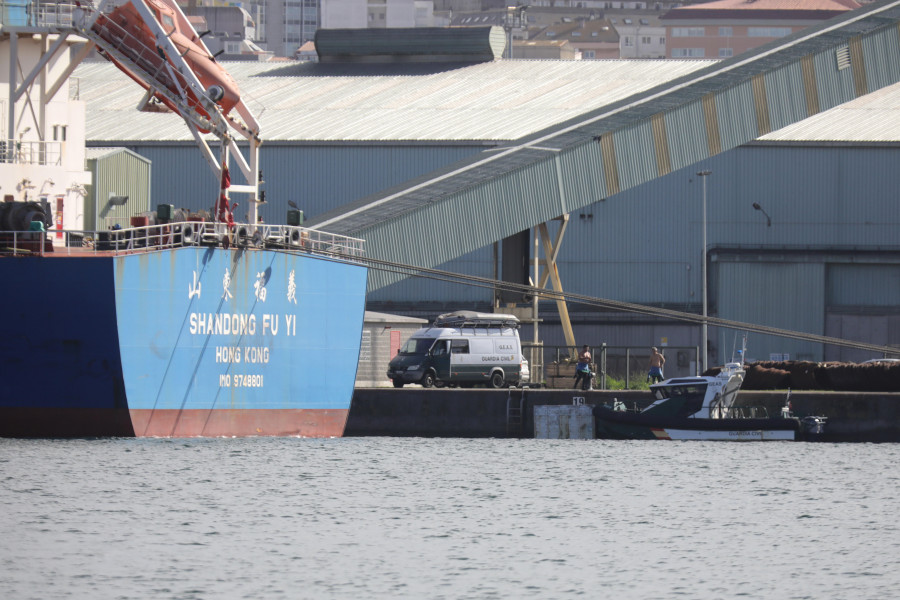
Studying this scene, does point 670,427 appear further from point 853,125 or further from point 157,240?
point 853,125

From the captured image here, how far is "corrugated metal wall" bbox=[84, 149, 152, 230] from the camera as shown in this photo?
58781 millimetres

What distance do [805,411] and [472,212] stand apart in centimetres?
1161

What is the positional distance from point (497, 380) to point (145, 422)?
15.5 metres

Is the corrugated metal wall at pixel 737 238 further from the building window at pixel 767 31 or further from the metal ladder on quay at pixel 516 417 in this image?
the building window at pixel 767 31

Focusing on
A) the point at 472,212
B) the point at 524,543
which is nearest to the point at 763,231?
the point at 472,212

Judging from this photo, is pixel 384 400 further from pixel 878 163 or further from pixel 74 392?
pixel 878 163

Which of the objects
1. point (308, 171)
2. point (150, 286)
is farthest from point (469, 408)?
point (308, 171)

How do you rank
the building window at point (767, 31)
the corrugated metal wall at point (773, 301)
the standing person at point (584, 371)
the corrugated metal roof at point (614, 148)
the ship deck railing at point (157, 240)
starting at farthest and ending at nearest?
the building window at point (767, 31)
the corrugated metal wall at point (773, 301)
the corrugated metal roof at point (614, 148)
the standing person at point (584, 371)
the ship deck railing at point (157, 240)

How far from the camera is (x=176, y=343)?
3597 cm

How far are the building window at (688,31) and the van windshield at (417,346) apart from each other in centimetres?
12999

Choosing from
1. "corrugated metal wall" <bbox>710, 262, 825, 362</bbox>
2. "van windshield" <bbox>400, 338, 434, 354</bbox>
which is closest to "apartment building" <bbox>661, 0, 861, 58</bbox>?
"corrugated metal wall" <bbox>710, 262, 825, 362</bbox>

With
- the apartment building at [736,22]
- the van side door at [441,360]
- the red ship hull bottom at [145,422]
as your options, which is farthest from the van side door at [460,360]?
the apartment building at [736,22]

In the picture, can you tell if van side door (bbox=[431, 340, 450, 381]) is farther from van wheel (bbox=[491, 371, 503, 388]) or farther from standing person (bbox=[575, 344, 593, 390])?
standing person (bbox=[575, 344, 593, 390])

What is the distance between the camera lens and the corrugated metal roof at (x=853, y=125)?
63344 millimetres
